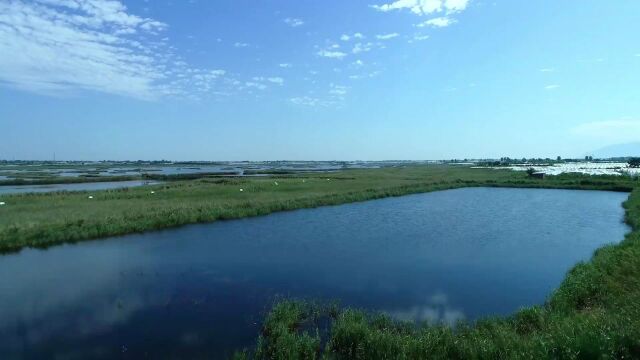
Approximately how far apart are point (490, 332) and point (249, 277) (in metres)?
10.7

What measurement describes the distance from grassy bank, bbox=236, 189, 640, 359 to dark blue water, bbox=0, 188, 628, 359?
52.8 inches

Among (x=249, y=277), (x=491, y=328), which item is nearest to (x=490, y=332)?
(x=491, y=328)

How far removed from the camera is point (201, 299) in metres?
15.7

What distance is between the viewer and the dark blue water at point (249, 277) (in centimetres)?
1264

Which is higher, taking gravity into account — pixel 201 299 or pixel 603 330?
pixel 603 330

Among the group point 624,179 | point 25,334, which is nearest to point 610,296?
point 25,334

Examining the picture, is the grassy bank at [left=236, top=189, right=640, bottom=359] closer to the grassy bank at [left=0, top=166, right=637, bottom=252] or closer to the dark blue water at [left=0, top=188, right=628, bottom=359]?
the dark blue water at [left=0, top=188, right=628, bottom=359]

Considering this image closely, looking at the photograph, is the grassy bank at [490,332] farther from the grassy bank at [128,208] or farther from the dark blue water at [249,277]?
the grassy bank at [128,208]

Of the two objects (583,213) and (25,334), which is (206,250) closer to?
(25,334)

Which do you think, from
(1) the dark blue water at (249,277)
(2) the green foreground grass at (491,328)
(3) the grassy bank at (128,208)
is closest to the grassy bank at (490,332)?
(2) the green foreground grass at (491,328)

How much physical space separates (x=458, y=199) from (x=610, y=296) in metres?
39.7

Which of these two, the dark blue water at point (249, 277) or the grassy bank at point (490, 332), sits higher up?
the grassy bank at point (490, 332)

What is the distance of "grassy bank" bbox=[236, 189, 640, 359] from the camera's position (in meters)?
8.58

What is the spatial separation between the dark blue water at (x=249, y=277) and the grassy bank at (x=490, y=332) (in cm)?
134
